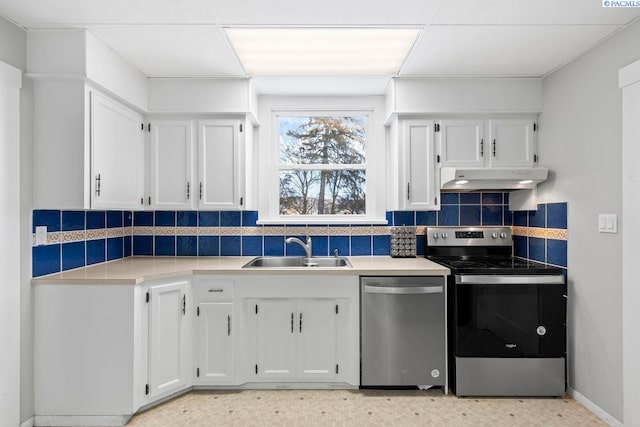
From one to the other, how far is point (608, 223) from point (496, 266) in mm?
673

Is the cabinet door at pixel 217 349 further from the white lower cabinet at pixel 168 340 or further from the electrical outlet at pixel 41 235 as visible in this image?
the electrical outlet at pixel 41 235

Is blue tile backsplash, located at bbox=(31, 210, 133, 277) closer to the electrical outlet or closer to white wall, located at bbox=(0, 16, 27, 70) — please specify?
the electrical outlet

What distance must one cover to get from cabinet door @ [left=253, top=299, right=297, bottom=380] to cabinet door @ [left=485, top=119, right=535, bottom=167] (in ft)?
6.28

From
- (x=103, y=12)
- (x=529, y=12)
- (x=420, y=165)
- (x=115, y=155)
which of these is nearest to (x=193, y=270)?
(x=115, y=155)

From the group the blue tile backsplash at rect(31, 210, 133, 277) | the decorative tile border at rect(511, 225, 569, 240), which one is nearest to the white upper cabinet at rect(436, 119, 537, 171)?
the decorative tile border at rect(511, 225, 569, 240)

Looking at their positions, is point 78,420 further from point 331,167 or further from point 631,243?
point 631,243

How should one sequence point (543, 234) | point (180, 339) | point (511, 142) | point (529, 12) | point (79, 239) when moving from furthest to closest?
point (511, 142) → point (543, 234) → point (79, 239) → point (180, 339) → point (529, 12)

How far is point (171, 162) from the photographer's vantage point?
9.36 ft

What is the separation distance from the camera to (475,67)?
8.54ft

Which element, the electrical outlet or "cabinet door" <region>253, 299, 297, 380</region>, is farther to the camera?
"cabinet door" <region>253, 299, 297, 380</region>

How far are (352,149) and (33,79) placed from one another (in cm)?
225

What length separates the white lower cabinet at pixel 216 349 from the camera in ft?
8.16

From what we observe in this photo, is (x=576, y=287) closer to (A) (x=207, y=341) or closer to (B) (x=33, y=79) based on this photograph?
(A) (x=207, y=341)

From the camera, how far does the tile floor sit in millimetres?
2174
